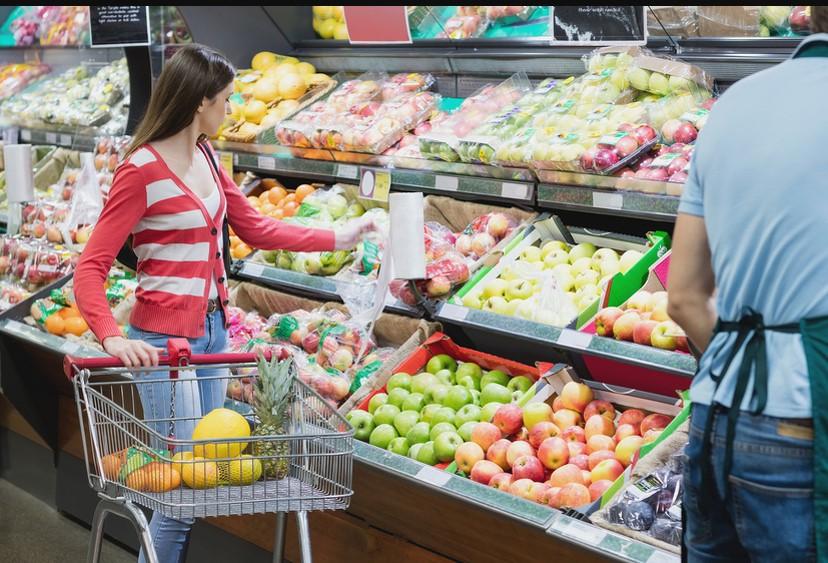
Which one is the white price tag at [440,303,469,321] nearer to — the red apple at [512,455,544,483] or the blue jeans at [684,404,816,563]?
the red apple at [512,455,544,483]

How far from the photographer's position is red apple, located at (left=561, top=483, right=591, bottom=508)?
2615 millimetres

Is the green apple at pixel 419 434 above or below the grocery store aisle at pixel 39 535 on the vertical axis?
above

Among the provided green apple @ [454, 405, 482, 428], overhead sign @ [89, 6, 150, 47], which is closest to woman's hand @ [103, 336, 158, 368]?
green apple @ [454, 405, 482, 428]

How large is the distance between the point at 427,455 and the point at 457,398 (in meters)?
0.27

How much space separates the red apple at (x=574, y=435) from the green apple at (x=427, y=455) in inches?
15.1

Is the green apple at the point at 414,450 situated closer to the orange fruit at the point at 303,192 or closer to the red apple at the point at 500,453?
the red apple at the point at 500,453

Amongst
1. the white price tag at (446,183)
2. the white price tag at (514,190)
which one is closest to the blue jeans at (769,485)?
the white price tag at (514,190)

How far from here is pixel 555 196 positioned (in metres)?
3.49

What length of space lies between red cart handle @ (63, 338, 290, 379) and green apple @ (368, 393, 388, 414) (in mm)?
878

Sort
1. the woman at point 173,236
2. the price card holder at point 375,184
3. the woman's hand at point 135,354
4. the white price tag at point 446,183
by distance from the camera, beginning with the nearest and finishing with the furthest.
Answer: the woman's hand at point 135,354 → the woman at point 173,236 → the white price tag at point 446,183 → the price card holder at point 375,184

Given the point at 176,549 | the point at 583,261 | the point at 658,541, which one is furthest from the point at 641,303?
the point at 176,549

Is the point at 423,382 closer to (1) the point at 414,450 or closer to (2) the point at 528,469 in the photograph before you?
(1) the point at 414,450

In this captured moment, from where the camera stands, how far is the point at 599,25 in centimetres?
351

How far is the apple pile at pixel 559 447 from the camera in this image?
2.72 metres
